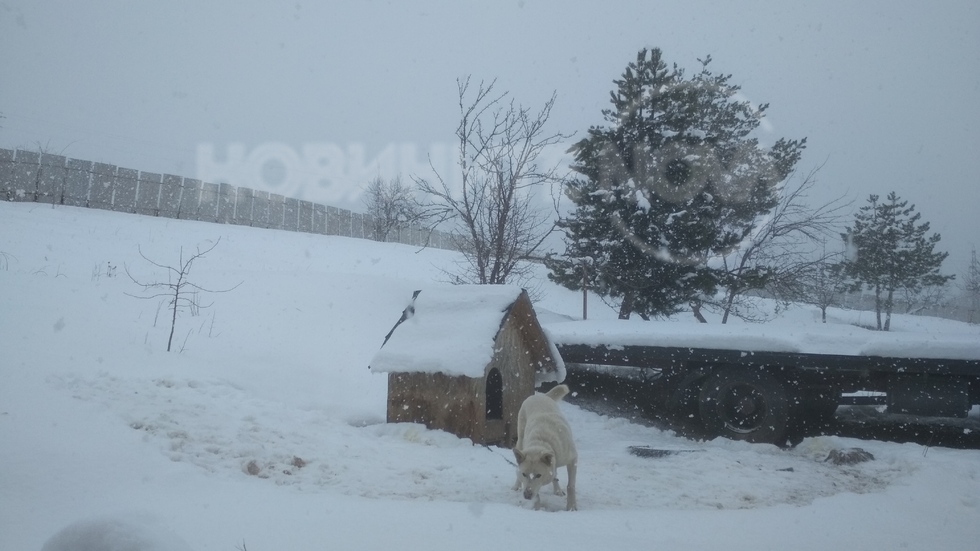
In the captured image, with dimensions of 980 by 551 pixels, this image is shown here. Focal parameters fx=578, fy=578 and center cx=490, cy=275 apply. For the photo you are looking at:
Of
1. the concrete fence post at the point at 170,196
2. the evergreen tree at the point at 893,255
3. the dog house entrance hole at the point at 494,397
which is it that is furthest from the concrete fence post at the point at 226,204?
the evergreen tree at the point at 893,255

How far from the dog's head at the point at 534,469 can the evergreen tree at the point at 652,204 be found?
1560 cm

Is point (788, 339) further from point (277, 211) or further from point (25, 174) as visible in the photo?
point (277, 211)

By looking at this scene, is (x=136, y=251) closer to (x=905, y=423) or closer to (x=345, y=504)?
(x=345, y=504)

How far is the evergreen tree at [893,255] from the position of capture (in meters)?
38.0

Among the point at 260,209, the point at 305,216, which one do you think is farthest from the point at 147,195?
the point at 305,216

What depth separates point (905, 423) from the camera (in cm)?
919

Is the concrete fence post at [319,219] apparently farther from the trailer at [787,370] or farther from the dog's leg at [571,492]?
the dog's leg at [571,492]

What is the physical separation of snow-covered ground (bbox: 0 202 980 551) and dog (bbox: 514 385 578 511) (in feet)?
0.80

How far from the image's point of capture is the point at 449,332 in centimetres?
777

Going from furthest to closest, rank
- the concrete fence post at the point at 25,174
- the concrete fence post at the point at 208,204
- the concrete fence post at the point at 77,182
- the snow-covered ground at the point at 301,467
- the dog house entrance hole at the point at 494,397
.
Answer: the concrete fence post at the point at 208,204
the concrete fence post at the point at 77,182
the concrete fence post at the point at 25,174
the dog house entrance hole at the point at 494,397
the snow-covered ground at the point at 301,467

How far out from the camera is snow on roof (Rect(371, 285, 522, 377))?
23.9 ft

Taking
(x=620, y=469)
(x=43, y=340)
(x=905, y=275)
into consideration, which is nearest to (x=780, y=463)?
(x=620, y=469)

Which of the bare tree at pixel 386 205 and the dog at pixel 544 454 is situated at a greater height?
the bare tree at pixel 386 205

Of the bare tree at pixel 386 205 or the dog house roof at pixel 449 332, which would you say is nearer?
the dog house roof at pixel 449 332
